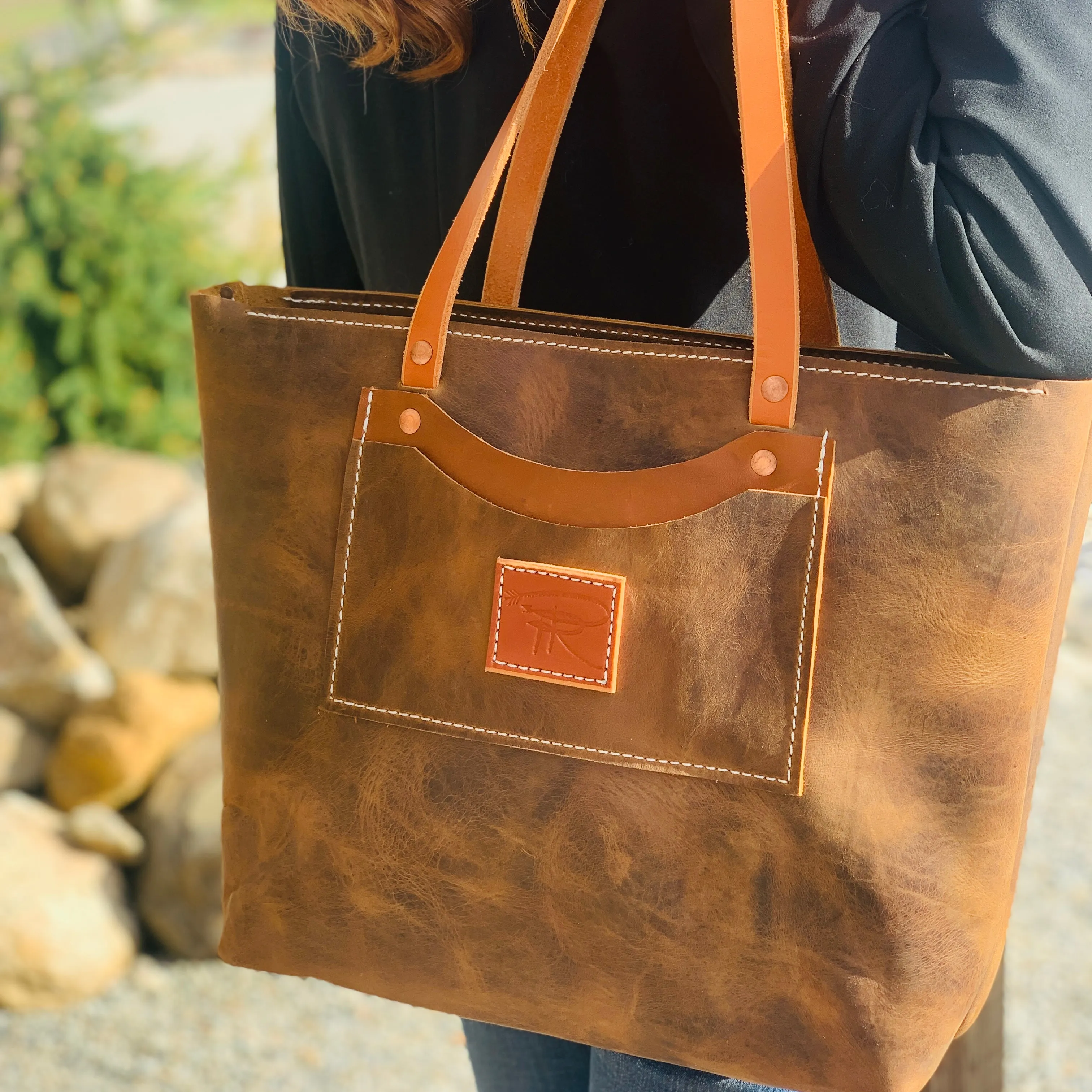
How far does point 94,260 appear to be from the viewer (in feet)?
12.4

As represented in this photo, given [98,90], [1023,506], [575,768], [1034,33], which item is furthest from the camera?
[98,90]

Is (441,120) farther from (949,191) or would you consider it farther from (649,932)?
(649,932)

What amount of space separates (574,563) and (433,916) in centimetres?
38

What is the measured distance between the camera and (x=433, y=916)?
3.57 feet

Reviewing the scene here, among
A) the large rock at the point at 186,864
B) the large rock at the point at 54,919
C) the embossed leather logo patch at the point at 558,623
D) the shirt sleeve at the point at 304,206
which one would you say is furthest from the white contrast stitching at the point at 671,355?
the large rock at the point at 54,919

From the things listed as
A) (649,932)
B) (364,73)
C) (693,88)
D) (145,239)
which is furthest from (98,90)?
(649,932)

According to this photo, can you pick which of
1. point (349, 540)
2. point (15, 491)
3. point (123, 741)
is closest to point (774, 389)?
point (349, 540)

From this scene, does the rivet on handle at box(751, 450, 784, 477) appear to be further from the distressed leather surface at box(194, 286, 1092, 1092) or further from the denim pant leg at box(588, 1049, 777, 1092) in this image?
A: the denim pant leg at box(588, 1049, 777, 1092)

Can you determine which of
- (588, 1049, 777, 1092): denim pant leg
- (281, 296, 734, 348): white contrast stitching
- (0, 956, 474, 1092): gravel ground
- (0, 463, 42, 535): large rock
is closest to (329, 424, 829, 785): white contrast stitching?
(281, 296, 734, 348): white contrast stitching

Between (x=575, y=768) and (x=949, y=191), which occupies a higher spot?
(x=949, y=191)

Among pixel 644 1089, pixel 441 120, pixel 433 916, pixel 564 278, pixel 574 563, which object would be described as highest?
pixel 441 120

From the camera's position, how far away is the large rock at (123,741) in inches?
115

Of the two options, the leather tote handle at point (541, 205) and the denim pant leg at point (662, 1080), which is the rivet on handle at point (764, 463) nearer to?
the leather tote handle at point (541, 205)

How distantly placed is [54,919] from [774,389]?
7.68 ft
